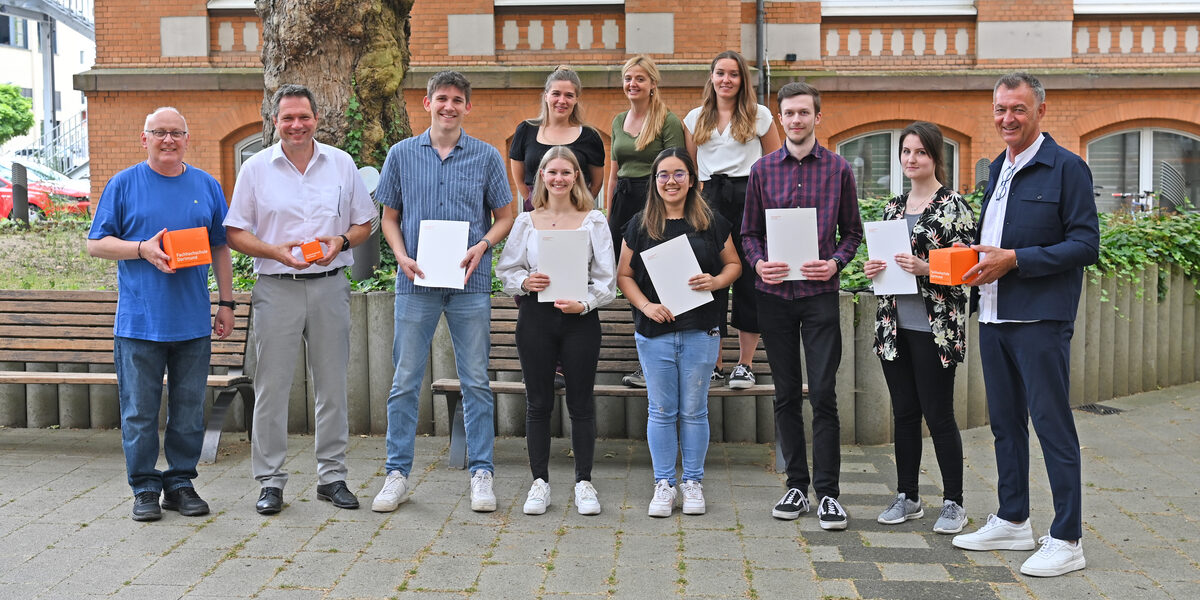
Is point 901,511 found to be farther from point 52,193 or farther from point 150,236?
point 52,193

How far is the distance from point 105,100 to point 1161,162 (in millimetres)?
15657

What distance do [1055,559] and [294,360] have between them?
379 centimetres

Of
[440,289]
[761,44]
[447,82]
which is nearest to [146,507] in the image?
[440,289]

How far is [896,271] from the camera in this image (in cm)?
548

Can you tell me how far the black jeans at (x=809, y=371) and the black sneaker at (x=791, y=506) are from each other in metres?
0.05

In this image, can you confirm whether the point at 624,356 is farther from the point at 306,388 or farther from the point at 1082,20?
the point at 1082,20

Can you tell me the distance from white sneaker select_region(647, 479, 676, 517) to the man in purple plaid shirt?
534 millimetres

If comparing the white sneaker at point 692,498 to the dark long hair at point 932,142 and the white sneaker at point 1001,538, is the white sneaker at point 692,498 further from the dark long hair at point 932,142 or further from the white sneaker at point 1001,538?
the dark long hair at point 932,142

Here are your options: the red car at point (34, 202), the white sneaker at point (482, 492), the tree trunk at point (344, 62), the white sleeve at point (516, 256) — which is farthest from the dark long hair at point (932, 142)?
the red car at point (34, 202)

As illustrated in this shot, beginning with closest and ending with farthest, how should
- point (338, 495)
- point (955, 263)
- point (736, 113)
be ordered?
point (955, 263) → point (338, 495) → point (736, 113)

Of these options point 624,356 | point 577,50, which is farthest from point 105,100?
point 624,356

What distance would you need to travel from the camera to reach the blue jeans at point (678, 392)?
588 cm

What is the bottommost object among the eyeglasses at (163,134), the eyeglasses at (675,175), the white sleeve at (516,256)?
the white sleeve at (516,256)

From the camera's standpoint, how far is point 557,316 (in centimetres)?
587
